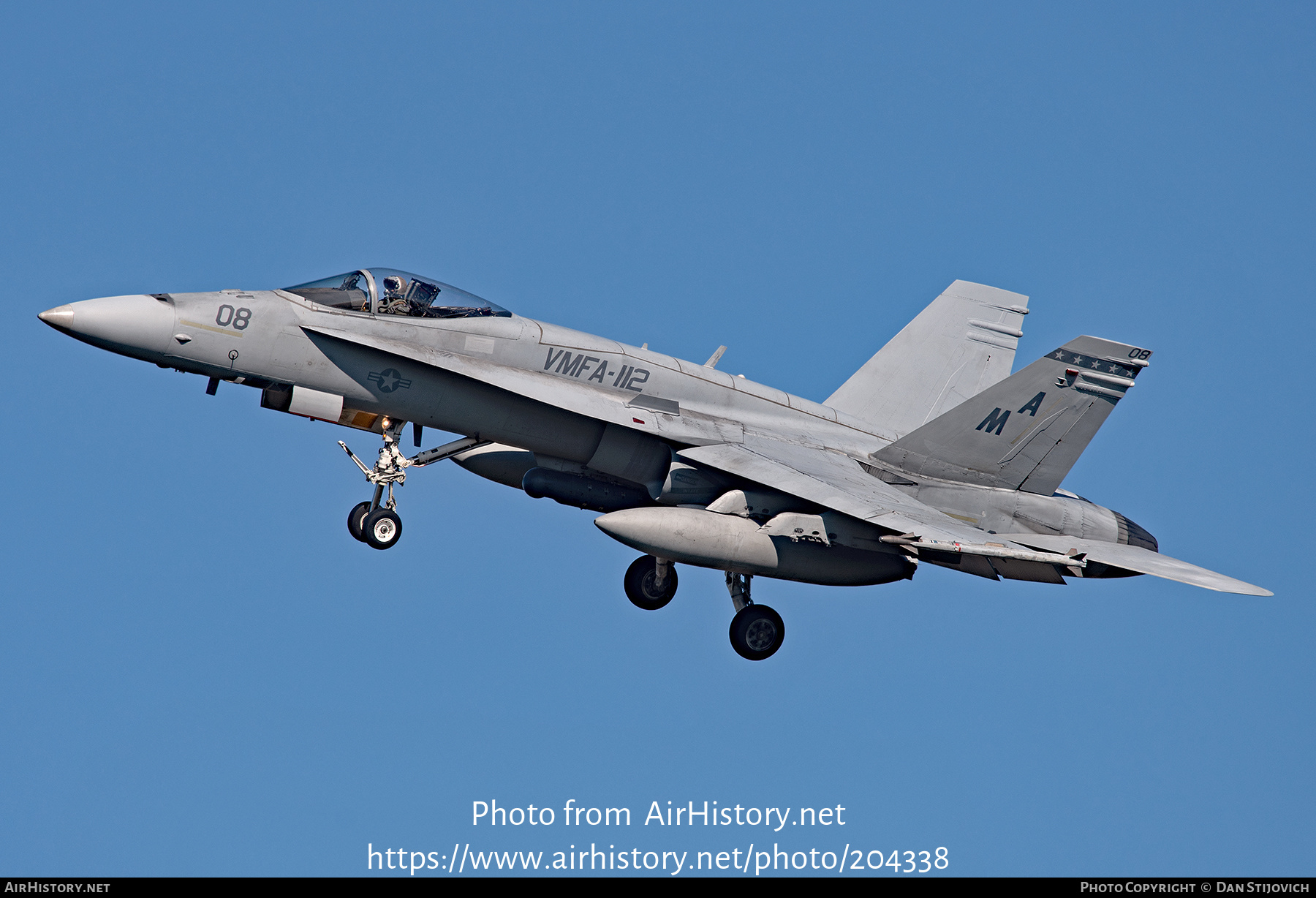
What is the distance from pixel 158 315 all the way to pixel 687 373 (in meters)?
5.91

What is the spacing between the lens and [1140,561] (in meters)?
14.6

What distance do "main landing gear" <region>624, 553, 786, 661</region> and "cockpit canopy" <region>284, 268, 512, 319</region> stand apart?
11.9ft

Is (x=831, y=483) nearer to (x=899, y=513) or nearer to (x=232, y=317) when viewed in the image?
(x=899, y=513)

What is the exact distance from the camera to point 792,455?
50.8ft

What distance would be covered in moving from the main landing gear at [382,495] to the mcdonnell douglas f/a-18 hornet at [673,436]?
0.02 meters

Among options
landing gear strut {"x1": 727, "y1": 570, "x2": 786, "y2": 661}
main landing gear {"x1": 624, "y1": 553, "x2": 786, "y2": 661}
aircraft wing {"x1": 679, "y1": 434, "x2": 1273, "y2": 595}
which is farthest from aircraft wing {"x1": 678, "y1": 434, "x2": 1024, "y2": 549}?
landing gear strut {"x1": 727, "y1": 570, "x2": 786, "y2": 661}

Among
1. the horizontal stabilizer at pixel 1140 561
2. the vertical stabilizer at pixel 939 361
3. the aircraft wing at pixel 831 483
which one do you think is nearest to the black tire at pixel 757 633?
the aircraft wing at pixel 831 483

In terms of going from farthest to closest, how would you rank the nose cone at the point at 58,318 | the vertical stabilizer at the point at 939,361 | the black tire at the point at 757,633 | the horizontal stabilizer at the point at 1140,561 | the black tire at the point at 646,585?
the vertical stabilizer at the point at 939,361, the black tire at the point at 646,585, the black tire at the point at 757,633, the horizontal stabilizer at the point at 1140,561, the nose cone at the point at 58,318

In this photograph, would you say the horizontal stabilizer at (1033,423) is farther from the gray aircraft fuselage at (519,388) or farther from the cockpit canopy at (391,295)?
the cockpit canopy at (391,295)

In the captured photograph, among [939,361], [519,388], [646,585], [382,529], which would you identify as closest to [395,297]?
[519,388]

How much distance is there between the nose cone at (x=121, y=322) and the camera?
41.6 ft

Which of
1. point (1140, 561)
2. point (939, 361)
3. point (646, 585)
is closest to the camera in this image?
point (1140, 561)

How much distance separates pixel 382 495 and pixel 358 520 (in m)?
0.37

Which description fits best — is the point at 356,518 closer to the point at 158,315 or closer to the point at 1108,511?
the point at 158,315
